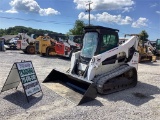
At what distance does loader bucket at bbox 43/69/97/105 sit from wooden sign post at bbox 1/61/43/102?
93 cm

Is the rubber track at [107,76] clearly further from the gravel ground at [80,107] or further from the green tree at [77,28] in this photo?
the green tree at [77,28]

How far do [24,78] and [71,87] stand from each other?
6.27 feet

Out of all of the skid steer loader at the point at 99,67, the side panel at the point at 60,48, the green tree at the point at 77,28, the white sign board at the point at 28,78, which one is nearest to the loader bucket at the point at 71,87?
the skid steer loader at the point at 99,67

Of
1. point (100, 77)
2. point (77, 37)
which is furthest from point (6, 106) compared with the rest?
point (77, 37)

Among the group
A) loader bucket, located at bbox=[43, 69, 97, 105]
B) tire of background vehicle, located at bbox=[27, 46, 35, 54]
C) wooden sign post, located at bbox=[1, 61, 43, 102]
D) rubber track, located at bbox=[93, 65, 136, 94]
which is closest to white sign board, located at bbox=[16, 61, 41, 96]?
wooden sign post, located at bbox=[1, 61, 43, 102]

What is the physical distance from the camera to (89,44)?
8.10 metres

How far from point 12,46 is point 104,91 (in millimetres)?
24263

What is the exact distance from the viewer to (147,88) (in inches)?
322

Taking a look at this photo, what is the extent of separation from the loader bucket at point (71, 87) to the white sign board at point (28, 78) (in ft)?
2.89

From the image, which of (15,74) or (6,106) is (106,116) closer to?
(6,106)

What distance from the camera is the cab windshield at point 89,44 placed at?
25.8 ft

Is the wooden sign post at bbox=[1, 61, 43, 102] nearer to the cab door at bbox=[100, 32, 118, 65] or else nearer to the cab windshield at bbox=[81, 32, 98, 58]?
the cab windshield at bbox=[81, 32, 98, 58]

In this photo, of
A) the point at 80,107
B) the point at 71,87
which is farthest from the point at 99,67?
the point at 80,107

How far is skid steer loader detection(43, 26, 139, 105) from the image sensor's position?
709 centimetres
